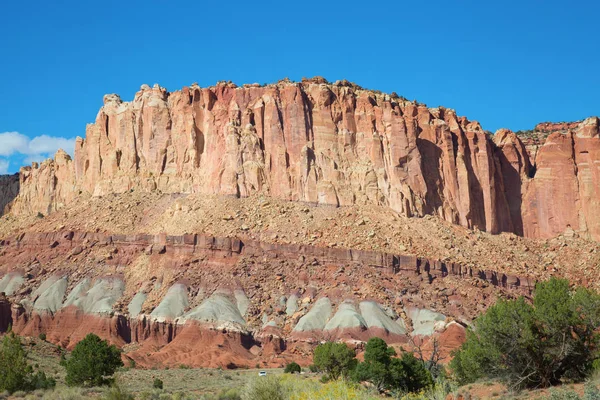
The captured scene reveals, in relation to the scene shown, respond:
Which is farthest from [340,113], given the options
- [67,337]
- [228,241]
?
[67,337]

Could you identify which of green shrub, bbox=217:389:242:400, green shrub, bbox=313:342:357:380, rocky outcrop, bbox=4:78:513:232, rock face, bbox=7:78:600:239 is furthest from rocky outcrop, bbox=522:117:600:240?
green shrub, bbox=217:389:242:400

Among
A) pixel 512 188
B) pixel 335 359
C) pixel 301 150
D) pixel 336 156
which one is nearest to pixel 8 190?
pixel 301 150

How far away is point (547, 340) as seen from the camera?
43.8 metres

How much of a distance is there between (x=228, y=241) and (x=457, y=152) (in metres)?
40.0

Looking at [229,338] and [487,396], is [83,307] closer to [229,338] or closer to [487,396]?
[229,338]

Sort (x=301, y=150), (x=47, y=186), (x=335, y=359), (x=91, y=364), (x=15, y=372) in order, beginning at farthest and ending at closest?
(x=47, y=186), (x=301, y=150), (x=335, y=359), (x=91, y=364), (x=15, y=372)

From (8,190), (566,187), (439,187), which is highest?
(8,190)

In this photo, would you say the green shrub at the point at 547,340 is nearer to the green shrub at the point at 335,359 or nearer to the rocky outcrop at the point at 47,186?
the green shrub at the point at 335,359

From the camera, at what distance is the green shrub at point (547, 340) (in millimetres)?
43219

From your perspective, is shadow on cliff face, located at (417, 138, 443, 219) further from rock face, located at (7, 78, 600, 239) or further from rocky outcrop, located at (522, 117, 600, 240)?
rocky outcrop, located at (522, 117, 600, 240)

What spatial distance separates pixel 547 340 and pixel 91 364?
95.5 feet

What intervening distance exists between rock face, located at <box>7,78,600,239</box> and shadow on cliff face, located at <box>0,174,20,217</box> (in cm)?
2687

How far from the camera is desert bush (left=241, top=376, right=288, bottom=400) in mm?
33500

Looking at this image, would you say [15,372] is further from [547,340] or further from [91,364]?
[547,340]
